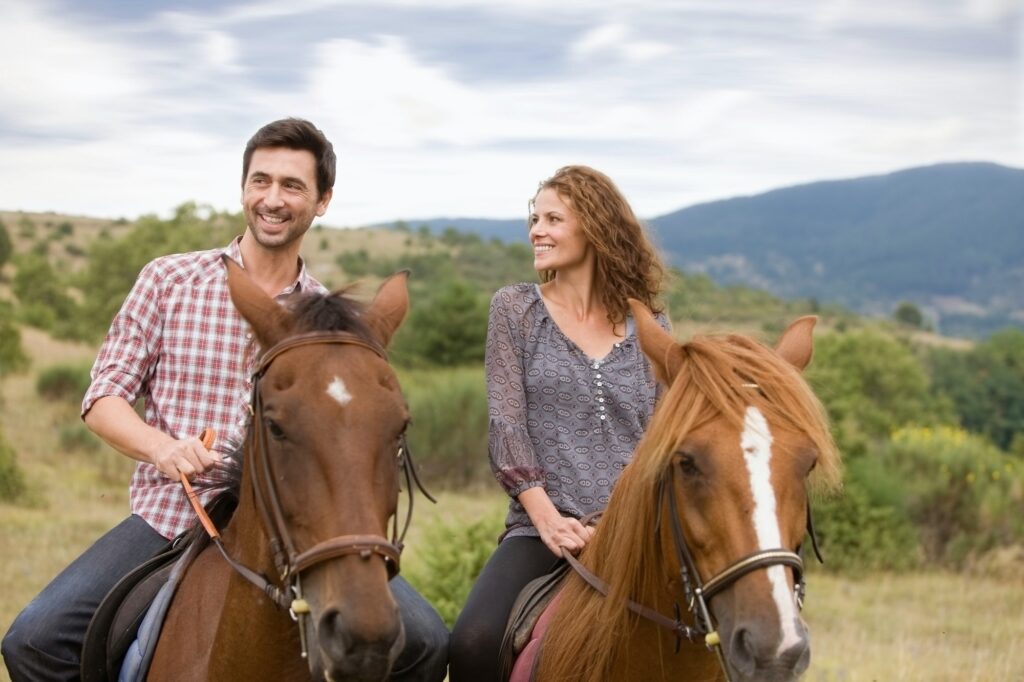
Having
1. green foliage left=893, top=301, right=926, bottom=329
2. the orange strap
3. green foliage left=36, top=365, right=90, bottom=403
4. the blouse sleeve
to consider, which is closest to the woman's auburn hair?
the blouse sleeve

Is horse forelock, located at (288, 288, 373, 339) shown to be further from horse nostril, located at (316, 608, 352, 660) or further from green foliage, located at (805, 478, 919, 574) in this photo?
green foliage, located at (805, 478, 919, 574)

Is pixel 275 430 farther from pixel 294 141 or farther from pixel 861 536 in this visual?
pixel 861 536

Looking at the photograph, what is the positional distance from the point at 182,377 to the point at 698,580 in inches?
91.3

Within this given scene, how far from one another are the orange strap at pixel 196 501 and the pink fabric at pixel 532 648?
1266 millimetres

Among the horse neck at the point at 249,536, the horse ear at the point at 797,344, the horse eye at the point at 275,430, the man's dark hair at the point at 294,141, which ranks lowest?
the horse neck at the point at 249,536

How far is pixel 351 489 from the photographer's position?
3129 millimetres

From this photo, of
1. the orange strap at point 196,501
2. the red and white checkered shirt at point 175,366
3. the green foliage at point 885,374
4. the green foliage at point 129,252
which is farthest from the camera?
the green foliage at point 129,252

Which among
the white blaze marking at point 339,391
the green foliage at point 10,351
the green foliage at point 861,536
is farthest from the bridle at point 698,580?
the green foliage at point 10,351

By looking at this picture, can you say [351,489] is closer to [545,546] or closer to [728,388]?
[728,388]

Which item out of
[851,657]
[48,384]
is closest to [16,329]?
[48,384]

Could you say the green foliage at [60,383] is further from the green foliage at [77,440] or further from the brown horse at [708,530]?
the brown horse at [708,530]

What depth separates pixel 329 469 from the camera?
10.3 feet

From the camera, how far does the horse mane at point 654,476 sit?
3461 mm

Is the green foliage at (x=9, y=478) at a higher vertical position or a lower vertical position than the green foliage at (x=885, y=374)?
higher
